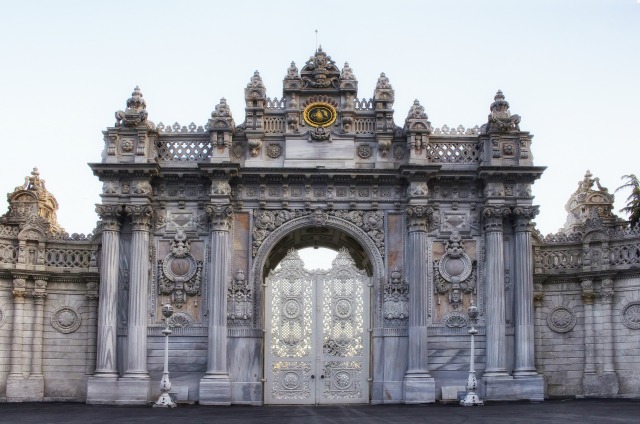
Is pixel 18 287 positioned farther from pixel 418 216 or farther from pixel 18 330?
pixel 418 216

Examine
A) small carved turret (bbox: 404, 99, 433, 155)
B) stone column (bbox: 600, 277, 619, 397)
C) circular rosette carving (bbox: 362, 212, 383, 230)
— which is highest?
small carved turret (bbox: 404, 99, 433, 155)

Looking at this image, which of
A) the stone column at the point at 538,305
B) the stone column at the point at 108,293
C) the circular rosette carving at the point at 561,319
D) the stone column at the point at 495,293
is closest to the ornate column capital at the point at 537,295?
the stone column at the point at 538,305

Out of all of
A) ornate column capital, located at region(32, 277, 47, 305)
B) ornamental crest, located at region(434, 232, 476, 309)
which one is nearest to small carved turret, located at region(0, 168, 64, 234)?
ornate column capital, located at region(32, 277, 47, 305)

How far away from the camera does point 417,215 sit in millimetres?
32688

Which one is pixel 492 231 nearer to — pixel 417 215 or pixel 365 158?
pixel 417 215

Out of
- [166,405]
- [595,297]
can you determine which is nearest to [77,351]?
[166,405]

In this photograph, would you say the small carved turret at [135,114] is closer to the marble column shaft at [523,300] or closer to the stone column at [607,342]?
the marble column shaft at [523,300]

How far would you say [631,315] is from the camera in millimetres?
32906

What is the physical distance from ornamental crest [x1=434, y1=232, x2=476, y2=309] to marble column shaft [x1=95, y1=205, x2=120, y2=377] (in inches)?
419

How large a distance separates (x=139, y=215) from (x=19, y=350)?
242 inches

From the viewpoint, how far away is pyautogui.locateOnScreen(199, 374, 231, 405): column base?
31.4 meters

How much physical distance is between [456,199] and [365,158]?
3396 mm

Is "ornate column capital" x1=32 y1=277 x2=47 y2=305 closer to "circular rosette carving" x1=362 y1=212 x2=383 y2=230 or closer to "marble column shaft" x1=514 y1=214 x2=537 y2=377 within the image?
"circular rosette carving" x1=362 y1=212 x2=383 y2=230

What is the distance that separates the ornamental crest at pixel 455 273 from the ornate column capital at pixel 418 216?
1153mm
